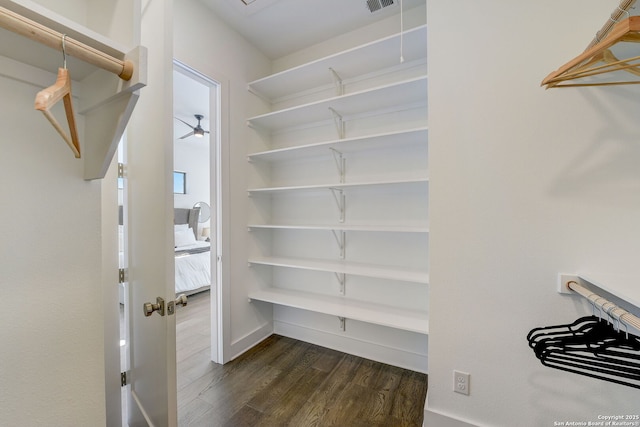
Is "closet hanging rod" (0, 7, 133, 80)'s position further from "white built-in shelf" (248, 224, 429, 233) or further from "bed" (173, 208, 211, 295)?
"bed" (173, 208, 211, 295)

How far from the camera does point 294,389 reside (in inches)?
70.5

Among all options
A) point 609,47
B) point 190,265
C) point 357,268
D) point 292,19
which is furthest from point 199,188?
point 609,47

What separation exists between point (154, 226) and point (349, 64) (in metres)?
1.83

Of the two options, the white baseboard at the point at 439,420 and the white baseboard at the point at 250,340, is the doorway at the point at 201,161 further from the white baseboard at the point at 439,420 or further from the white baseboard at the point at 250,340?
the white baseboard at the point at 439,420

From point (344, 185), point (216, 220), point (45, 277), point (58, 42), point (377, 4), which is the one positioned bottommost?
point (45, 277)

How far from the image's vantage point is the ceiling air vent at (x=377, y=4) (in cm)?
187

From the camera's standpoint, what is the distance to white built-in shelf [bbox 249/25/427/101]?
170cm

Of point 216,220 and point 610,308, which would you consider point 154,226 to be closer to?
point 216,220

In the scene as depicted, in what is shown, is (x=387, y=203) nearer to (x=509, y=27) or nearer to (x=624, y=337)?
(x=509, y=27)

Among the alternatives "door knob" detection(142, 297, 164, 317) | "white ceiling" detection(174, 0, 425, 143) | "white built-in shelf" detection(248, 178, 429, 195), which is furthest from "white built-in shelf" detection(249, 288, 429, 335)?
"white ceiling" detection(174, 0, 425, 143)

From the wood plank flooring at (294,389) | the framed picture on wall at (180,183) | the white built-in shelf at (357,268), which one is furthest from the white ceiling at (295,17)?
the framed picture on wall at (180,183)

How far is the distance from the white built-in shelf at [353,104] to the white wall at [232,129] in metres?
0.26

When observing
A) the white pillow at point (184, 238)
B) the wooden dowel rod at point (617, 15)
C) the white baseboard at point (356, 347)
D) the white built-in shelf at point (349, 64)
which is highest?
the white built-in shelf at point (349, 64)

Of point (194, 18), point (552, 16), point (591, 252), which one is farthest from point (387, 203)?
point (194, 18)
